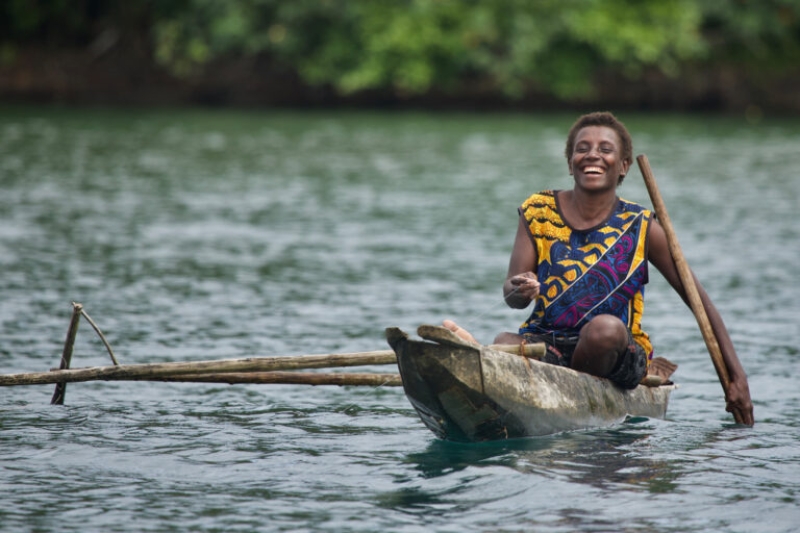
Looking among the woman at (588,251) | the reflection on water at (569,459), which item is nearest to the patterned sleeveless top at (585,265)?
the woman at (588,251)

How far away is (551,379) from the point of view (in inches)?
221

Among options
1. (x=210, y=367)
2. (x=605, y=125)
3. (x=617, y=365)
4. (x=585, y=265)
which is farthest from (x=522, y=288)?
(x=210, y=367)

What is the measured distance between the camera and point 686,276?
6.08 meters

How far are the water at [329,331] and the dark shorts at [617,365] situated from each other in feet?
0.90

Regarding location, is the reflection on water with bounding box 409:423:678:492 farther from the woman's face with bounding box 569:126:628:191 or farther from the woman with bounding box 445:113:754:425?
the woman's face with bounding box 569:126:628:191

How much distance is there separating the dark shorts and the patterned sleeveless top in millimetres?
41

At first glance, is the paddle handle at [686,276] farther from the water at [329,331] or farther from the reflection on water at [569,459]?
the reflection on water at [569,459]

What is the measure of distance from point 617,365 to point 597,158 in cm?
95

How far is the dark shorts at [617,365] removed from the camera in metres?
5.86

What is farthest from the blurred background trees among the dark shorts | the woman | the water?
the dark shorts

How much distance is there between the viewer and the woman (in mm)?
5871

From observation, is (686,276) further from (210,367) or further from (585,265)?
(210,367)

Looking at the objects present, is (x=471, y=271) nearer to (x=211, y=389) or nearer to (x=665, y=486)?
(x=211, y=389)

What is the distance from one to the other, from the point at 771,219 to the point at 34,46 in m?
24.7
